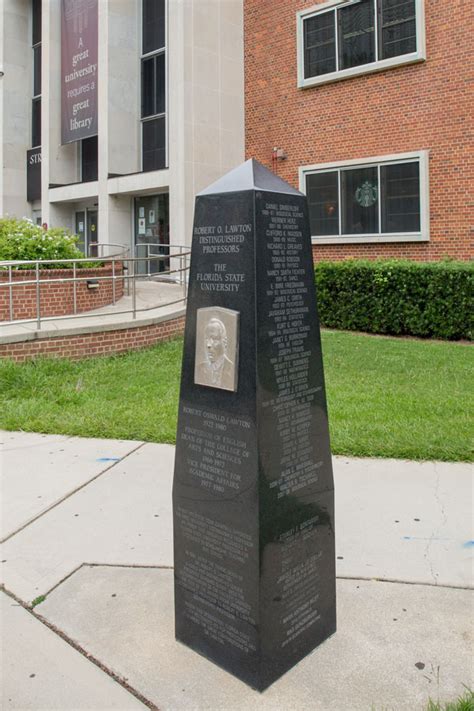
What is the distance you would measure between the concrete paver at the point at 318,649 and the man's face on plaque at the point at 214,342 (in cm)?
138

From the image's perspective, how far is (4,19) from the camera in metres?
24.5

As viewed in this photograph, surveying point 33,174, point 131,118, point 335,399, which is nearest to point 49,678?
point 335,399

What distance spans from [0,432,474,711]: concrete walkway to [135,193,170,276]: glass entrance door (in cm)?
1415

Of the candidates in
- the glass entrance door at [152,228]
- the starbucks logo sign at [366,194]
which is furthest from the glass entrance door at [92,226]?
the starbucks logo sign at [366,194]

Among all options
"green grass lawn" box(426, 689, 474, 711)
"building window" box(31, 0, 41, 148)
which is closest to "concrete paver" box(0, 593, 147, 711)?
"green grass lawn" box(426, 689, 474, 711)

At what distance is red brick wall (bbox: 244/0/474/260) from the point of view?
44.7ft

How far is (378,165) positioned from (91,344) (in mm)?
8625

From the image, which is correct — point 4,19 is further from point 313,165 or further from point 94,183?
point 313,165

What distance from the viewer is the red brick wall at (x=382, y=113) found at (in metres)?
13.6

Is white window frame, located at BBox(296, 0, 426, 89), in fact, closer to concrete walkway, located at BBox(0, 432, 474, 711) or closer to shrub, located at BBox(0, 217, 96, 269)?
shrub, located at BBox(0, 217, 96, 269)

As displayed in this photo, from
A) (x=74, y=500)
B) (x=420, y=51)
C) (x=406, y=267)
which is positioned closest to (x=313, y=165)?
(x=420, y=51)

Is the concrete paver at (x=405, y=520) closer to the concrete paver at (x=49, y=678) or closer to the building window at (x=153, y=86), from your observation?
the concrete paver at (x=49, y=678)

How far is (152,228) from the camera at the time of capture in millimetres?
19359

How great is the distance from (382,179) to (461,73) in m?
2.63
